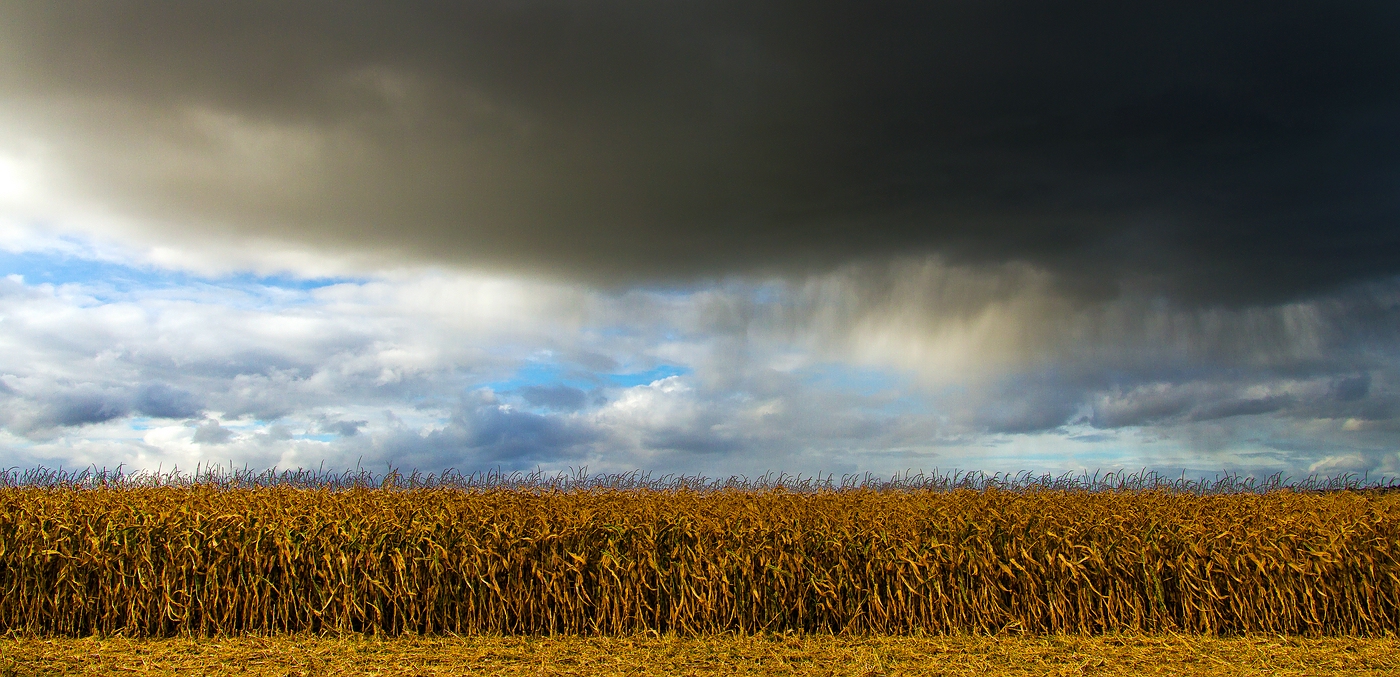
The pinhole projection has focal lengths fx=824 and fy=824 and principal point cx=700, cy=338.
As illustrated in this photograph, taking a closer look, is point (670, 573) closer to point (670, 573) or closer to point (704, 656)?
point (670, 573)

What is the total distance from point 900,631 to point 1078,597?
2.10 metres

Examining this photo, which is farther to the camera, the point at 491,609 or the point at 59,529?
the point at 59,529

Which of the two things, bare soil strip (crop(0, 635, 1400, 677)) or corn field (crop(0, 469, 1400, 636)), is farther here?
corn field (crop(0, 469, 1400, 636))

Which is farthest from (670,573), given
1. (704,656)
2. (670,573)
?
(704,656)

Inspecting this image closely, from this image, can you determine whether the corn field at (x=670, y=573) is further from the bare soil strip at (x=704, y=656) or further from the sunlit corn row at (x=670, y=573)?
the bare soil strip at (x=704, y=656)

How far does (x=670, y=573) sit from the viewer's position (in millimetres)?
8742

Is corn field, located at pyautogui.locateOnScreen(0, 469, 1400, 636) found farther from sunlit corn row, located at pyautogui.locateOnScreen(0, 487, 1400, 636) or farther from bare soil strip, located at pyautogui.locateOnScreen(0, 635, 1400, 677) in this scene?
bare soil strip, located at pyautogui.locateOnScreen(0, 635, 1400, 677)

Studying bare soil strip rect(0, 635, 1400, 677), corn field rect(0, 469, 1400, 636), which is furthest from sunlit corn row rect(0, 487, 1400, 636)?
bare soil strip rect(0, 635, 1400, 677)

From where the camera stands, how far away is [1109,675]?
7.58 m

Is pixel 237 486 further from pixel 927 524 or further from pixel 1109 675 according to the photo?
pixel 1109 675

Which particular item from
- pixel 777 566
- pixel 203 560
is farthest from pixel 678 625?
pixel 203 560

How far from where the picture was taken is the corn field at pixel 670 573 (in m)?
8.75

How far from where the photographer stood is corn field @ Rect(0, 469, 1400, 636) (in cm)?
875

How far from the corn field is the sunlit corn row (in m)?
0.02
